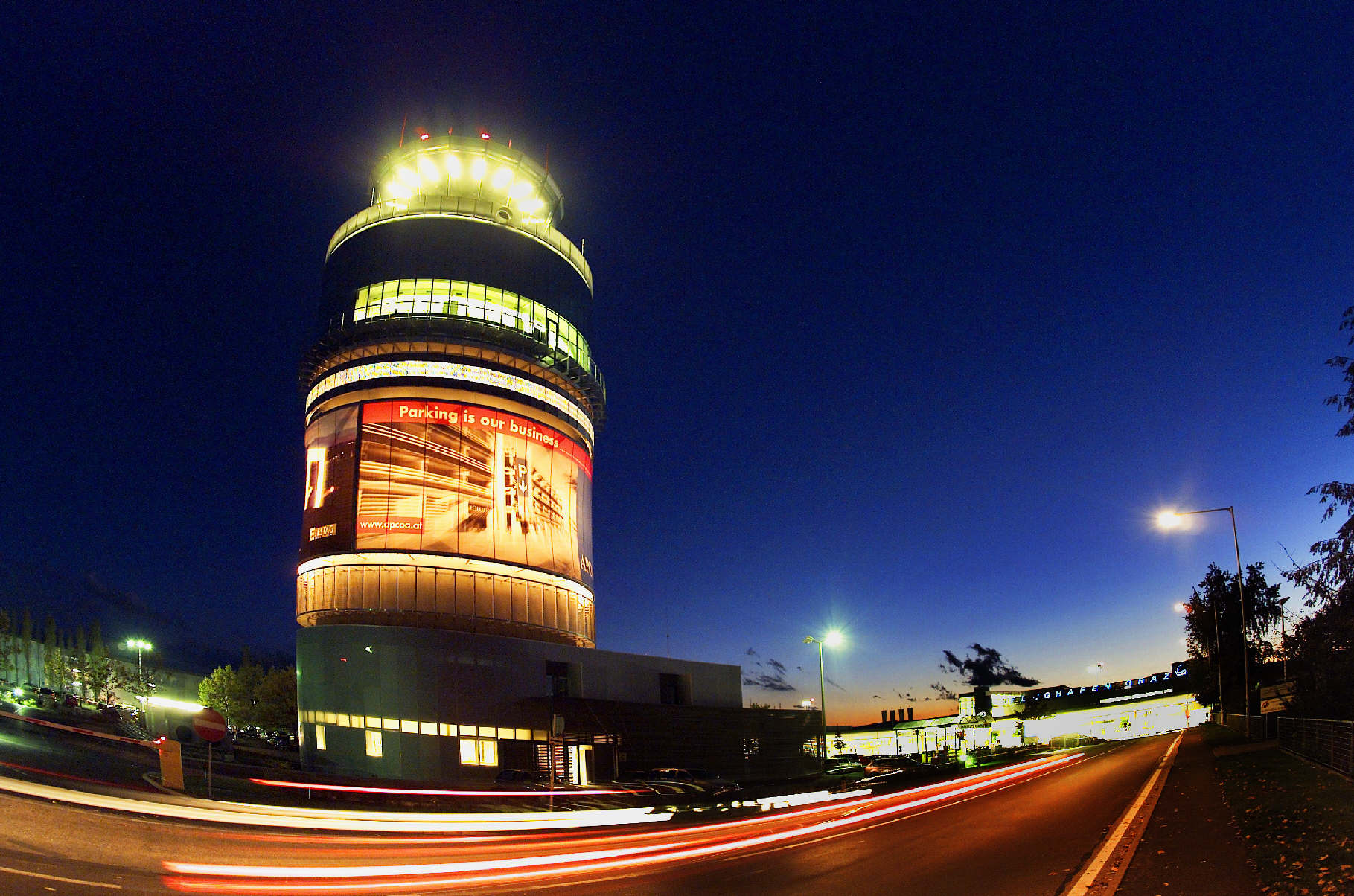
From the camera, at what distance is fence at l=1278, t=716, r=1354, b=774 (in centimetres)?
2172

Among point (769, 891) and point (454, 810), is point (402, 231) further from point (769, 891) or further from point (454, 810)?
point (769, 891)

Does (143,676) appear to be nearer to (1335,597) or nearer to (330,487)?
(330,487)

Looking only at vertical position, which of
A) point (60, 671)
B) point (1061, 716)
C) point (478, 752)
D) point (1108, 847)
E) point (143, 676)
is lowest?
point (1061, 716)

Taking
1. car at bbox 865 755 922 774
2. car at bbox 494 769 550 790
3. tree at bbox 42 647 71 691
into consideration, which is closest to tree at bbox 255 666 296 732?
car at bbox 494 769 550 790

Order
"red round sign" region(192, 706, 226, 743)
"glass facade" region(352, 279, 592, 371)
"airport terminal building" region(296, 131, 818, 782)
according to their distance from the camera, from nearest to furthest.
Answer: "red round sign" region(192, 706, 226, 743) → "airport terminal building" region(296, 131, 818, 782) → "glass facade" region(352, 279, 592, 371)

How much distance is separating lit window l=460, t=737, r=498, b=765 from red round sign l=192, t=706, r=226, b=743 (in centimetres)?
2990

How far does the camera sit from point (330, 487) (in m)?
59.7

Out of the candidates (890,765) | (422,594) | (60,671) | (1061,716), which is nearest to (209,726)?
(890,765)

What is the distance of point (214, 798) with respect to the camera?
20.7 metres

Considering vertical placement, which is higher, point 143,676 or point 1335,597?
point 1335,597

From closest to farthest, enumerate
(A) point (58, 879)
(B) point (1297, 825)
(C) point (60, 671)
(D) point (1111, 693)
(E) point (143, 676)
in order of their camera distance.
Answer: (A) point (58, 879) < (B) point (1297, 825) < (C) point (60, 671) < (E) point (143, 676) < (D) point (1111, 693)

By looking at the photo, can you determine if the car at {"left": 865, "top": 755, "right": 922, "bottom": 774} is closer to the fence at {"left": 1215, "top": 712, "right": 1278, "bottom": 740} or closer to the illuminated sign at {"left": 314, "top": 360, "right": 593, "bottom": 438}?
the fence at {"left": 1215, "top": 712, "right": 1278, "bottom": 740}

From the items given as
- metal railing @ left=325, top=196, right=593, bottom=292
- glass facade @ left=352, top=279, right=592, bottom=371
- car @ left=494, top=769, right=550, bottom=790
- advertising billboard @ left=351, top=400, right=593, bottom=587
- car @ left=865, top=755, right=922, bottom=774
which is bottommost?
car @ left=865, top=755, right=922, bottom=774

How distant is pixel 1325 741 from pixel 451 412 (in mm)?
51843
